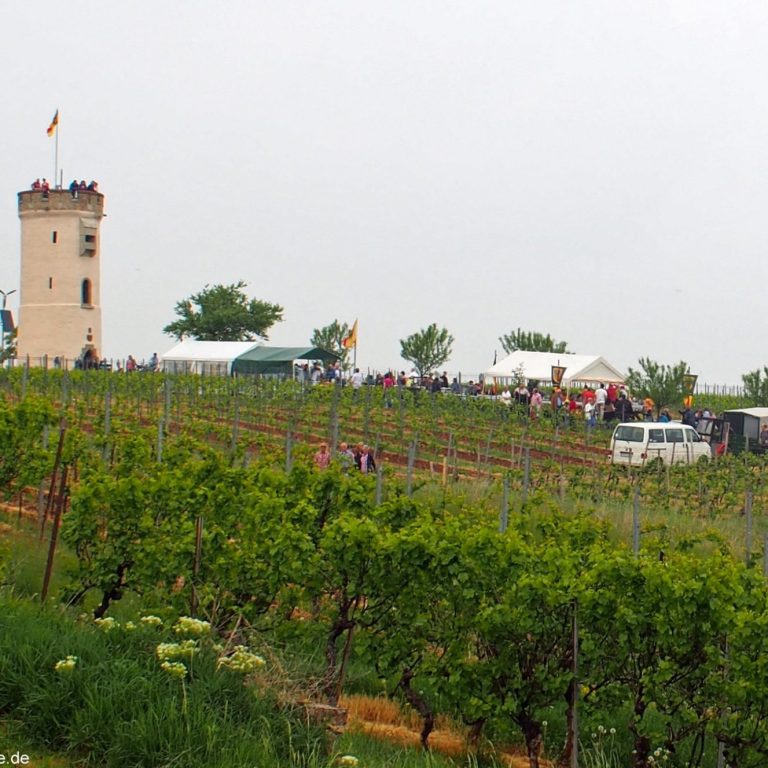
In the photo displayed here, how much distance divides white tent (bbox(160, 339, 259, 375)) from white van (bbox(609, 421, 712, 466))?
86.4ft

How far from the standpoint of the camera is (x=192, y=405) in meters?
36.5

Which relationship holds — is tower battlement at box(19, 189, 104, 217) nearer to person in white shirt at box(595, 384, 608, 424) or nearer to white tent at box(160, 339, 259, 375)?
white tent at box(160, 339, 259, 375)

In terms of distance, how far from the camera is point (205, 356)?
5466 cm

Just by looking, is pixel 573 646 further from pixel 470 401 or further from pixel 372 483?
pixel 470 401

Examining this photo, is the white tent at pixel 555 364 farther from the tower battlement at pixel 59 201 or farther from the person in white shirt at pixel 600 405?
the tower battlement at pixel 59 201

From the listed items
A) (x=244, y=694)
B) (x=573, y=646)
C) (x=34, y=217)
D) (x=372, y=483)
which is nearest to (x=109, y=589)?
(x=372, y=483)

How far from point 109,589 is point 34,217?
51.7 meters

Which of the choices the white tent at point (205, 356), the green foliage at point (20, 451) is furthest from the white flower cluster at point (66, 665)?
the white tent at point (205, 356)

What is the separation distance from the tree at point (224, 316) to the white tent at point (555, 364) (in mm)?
34978

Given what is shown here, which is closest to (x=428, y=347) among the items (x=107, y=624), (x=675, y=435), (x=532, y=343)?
(x=532, y=343)

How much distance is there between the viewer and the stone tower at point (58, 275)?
59.0m

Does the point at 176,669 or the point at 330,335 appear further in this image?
the point at 330,335

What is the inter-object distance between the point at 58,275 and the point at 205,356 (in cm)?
984

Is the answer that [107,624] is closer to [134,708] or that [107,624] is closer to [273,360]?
[134,708]
